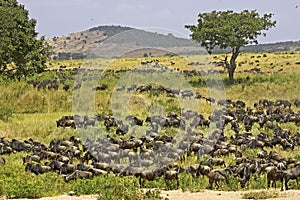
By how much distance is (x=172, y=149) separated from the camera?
18.2 meters

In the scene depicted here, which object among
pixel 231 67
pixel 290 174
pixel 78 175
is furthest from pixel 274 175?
pixel 231 67

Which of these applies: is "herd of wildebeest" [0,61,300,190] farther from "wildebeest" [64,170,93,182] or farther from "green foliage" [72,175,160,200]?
"green foliage" [72,175,160,200]

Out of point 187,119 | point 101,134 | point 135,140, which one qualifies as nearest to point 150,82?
point 187,119

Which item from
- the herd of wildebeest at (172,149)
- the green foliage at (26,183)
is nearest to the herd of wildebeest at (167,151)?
the herd of wildebeest at (172,149)

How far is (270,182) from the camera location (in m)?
13.4

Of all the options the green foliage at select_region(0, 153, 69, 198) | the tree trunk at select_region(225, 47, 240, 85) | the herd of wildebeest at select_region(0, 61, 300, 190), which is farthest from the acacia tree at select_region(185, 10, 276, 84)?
the green foliage at select_region(0, 153, 69, 198)

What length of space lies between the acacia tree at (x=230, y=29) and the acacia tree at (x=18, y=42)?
18694 millimetres

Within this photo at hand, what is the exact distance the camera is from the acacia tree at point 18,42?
30734 millimetres

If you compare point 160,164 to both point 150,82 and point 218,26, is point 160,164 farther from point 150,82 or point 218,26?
point 218,26

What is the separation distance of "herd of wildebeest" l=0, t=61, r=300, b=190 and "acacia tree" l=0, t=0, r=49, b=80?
824 cm

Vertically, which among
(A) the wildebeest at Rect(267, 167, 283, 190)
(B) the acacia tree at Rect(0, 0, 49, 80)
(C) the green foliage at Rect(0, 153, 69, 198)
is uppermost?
(B) the acacia tree at Rect(0, 0, 49, 80)

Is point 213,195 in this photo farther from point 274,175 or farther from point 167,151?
point 167,151

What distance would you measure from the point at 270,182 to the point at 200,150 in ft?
16.7

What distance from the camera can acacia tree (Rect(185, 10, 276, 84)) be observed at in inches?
1817
